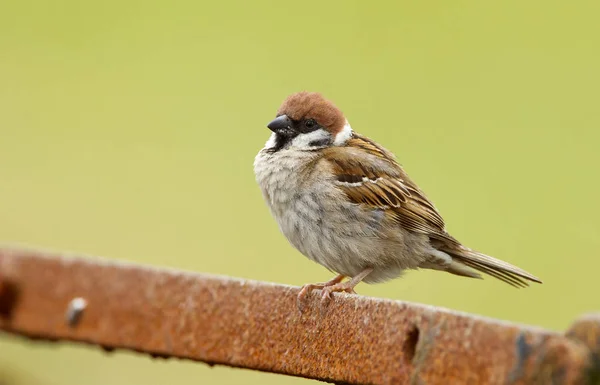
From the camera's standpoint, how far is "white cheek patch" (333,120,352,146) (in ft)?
12.1

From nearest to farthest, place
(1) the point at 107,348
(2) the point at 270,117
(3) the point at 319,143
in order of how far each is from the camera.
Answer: (1) the point at 107,348, (3) the point at 319,143, (2) the point at 270,117

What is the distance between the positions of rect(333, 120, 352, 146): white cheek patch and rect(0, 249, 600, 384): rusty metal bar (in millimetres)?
2051

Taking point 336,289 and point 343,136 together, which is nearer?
point 336,289

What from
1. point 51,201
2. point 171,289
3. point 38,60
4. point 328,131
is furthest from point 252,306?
point 38,60

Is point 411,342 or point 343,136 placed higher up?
point 411,342

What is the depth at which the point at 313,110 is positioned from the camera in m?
3.67

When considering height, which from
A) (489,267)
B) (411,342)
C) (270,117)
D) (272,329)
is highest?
(411,342)

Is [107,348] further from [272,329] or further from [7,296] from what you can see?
[272,329]

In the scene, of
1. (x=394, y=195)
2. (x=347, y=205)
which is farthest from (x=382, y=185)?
(x=347, y=205)

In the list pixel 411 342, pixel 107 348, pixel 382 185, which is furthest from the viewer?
pixel 382 185

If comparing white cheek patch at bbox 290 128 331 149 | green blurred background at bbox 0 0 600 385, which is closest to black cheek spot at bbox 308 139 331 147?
white cheek patch at bbox 290 128 331 149

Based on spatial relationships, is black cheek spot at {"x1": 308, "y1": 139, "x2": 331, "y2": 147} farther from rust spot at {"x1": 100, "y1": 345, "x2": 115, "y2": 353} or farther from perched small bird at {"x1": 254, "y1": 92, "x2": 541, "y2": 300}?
rust spot at {"x1": 100, "y1": 345, "x2": 115, "y2": 353}

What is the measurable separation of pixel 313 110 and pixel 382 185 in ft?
1.23

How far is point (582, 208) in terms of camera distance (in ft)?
15.7
